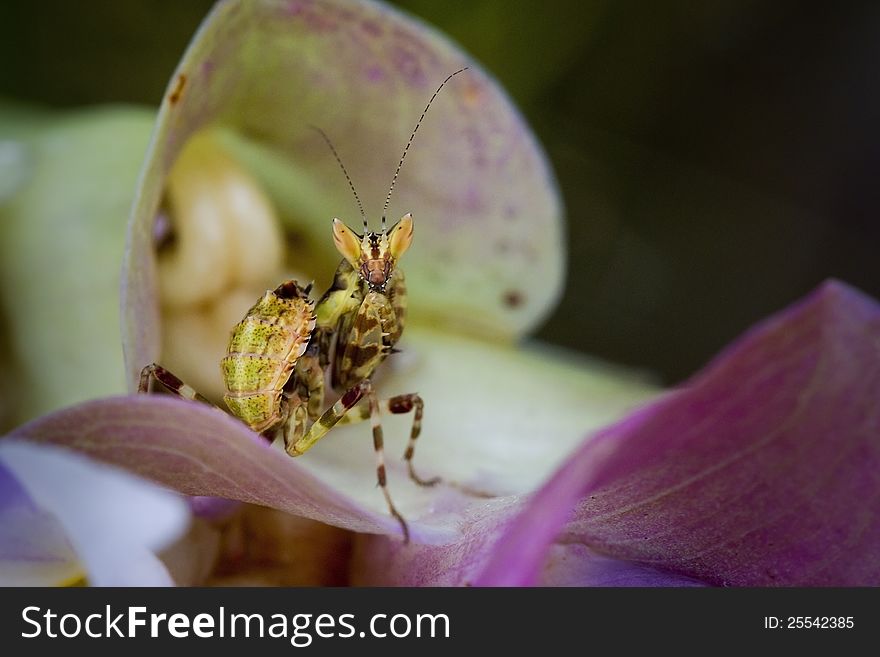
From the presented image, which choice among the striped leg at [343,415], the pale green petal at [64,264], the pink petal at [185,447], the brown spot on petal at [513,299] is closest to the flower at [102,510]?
the pink petal at [185,447]

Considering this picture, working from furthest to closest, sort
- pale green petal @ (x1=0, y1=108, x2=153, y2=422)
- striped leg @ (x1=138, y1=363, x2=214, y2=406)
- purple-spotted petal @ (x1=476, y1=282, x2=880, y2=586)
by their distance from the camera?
pale green petal @ (x1=0, y1=108, x2=153, y2=422), striped leg @ (x1=138, y1=363, x2=214, y2=406), purple-spotted petal @ (x1=476, y1=282, x2=880, y2=586)

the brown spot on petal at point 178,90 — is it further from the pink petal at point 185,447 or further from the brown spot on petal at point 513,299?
the brown spot on petal at point 513,299

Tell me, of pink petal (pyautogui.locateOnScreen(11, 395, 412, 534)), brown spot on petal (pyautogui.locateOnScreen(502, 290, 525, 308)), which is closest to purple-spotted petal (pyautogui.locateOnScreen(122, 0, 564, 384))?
brown spot on petal (pyautogui.locateOnScreen(502, 290, 525, 308))

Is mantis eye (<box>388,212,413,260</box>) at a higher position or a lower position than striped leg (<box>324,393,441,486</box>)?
higher

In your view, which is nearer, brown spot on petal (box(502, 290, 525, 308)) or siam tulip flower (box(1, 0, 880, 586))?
siam tulip flower (box(1, 0, 880, 586))

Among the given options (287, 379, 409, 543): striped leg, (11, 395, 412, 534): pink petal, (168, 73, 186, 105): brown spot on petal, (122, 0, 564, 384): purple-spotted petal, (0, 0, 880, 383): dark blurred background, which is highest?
(0, 0, 880, 383): dark blurred background

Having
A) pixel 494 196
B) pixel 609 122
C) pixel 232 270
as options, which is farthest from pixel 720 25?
pixel 232 270

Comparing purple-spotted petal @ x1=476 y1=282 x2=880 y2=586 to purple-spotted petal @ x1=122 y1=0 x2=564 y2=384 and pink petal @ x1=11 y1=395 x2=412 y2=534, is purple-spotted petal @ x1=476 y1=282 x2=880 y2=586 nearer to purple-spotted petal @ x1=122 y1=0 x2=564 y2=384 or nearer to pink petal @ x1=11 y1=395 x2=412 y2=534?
pink petal @ x1=11 y1=395 x2=412 y2=534

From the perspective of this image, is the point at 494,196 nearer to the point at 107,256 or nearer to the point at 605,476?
the point at 107,256

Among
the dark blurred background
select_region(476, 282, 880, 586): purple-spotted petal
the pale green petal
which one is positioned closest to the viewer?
select_region(476, 282, 880, 586): purple-spotted petal

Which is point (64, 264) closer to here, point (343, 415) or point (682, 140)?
point (343, 415)
